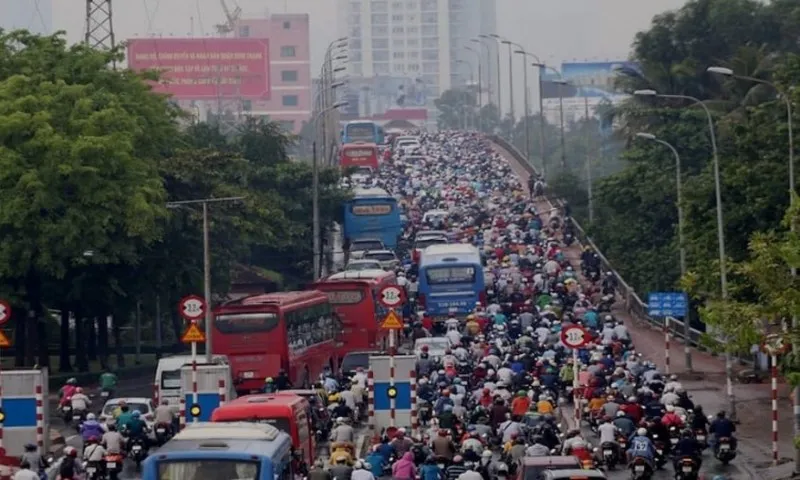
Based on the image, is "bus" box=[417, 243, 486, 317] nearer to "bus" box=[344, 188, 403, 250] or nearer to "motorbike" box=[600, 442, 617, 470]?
"bus" box=[344, 188, 403, 250]

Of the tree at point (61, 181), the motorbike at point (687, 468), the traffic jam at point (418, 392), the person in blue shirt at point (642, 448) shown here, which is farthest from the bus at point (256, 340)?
the motorbike at point (687, 468)

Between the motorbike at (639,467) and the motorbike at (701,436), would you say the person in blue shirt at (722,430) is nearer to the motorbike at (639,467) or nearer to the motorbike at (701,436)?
the motorbike at (701,436)

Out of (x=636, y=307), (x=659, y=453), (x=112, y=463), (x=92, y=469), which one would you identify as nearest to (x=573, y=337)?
(x=659, y=453)

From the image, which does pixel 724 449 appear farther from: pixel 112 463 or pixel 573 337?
pixel 112 463

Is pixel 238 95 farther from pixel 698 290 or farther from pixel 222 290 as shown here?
pixel 698 290

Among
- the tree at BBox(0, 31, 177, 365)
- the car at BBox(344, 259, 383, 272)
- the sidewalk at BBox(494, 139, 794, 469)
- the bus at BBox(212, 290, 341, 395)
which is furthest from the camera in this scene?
the car at BBox(344, 259, 383, 272)

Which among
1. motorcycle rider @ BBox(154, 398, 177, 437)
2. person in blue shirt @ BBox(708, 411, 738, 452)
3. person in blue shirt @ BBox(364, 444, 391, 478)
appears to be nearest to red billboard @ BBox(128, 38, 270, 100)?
motorcycle rider @ BBox(154, 398, 177, 437)
